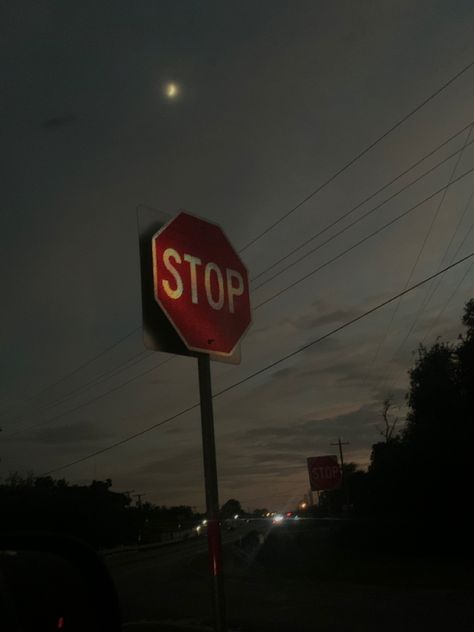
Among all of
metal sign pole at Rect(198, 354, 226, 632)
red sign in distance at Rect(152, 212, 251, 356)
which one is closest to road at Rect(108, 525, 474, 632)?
metal sign pole at Rect(198, 354, 226, 632)

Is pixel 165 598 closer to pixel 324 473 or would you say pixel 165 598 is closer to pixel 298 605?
pixel 298 605

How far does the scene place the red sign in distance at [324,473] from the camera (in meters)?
23.6

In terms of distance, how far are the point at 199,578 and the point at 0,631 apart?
22024 millimetres

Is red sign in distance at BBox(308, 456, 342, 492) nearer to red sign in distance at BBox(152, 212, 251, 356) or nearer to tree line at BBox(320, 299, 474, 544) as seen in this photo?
tree line at BBox(320, 299, 474, 544)

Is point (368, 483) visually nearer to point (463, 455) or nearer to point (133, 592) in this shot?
point (463, 455)

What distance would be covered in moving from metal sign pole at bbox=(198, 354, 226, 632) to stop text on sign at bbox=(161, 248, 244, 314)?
0.44 metres

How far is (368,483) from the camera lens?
3306 centimetres

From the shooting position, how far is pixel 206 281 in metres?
4.80

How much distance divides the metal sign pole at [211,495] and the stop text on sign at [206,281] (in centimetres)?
44

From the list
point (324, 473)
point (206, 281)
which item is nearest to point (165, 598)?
point (324, 473)

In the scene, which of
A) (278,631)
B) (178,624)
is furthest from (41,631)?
(178,624)

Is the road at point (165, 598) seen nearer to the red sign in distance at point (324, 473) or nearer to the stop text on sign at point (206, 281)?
the red sign in distance at point (324, 473)

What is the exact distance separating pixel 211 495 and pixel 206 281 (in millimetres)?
1481

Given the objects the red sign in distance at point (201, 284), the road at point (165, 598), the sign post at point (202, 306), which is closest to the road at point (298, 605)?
the road at point (165, 598)
